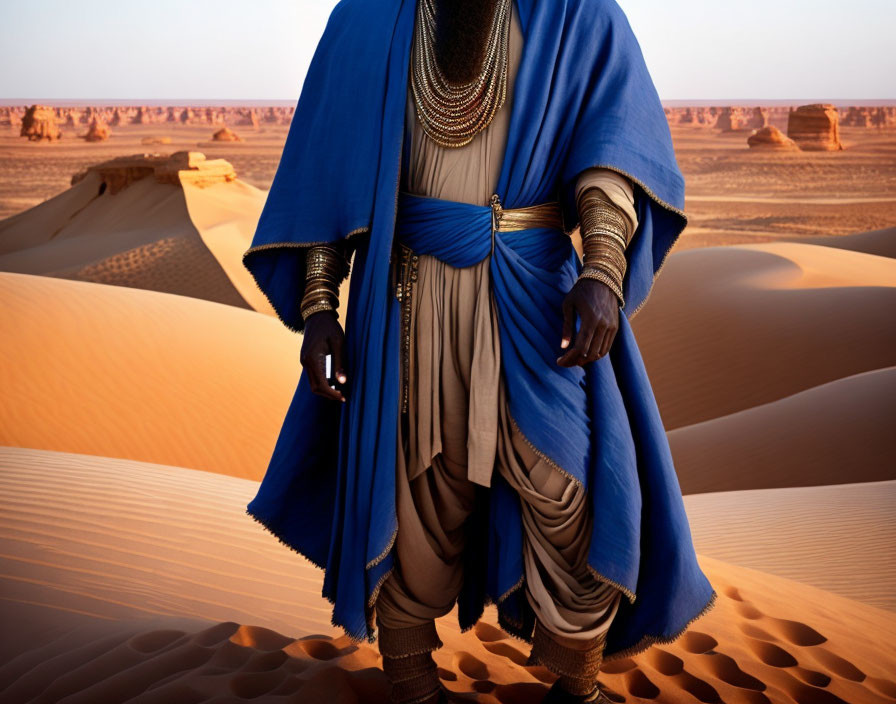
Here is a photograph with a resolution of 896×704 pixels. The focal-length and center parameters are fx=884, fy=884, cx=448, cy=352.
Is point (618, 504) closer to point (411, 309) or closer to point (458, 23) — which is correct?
point (411, 309)

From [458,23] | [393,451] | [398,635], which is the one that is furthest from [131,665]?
[458,23]

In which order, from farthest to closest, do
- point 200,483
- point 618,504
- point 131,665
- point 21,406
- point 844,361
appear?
point 844,361 → point 21,406 → point 200,483 → point 131,665 → point 618,504

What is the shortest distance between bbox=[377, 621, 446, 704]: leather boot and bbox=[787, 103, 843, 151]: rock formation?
2578 inches

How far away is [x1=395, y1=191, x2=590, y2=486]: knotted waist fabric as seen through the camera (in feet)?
7.98

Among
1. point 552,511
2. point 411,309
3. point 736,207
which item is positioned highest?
point 411,309

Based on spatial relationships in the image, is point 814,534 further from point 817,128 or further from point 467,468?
point 817,128

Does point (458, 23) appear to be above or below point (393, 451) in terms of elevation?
above

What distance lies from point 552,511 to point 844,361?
10.1 metres

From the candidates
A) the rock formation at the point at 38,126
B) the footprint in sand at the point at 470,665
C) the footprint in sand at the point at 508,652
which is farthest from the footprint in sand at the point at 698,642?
the rock formation at the point at 38,126

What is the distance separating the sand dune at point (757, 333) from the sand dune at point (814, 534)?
16.9 feet

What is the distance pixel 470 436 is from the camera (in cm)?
247

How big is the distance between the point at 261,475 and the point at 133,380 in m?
1.57

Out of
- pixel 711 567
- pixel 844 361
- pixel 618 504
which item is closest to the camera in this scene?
pixel 618 504

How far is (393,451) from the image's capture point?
2.50 m
